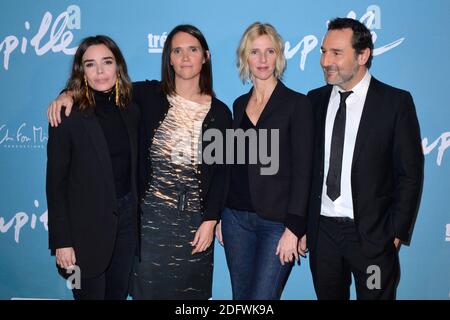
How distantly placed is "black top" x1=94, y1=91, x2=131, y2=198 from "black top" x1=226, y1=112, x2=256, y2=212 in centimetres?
59

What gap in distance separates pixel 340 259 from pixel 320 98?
3.07ft

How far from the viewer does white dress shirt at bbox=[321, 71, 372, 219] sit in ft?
7.48

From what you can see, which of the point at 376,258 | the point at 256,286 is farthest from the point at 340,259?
the point at 256,286

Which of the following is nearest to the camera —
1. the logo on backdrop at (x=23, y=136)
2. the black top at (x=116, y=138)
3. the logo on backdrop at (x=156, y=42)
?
the black top at (x=116, y=138)

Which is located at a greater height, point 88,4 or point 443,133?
point 88,4

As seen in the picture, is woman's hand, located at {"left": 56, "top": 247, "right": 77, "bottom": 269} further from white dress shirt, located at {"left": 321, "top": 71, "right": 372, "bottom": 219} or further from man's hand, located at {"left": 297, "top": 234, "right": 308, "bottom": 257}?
white dress shirt, located at {"left": 321, "top": 71, "right": 372, "bottom": 219}

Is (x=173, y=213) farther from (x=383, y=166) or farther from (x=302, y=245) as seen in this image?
(x=383, y=166)

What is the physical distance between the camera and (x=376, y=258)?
226 centimetres

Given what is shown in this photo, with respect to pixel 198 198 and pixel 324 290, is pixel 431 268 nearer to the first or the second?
pixel 324 290

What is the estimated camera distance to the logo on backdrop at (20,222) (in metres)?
3.22

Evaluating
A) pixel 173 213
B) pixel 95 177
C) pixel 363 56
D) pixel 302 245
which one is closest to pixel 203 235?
pixel 173 213

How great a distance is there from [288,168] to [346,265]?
642 millimetres

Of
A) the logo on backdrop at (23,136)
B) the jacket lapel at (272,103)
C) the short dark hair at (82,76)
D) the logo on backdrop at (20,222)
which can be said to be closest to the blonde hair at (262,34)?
the jacket lapel at (272,103)

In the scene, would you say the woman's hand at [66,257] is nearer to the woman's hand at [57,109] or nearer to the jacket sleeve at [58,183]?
the jacket sleeve at [58,183]
